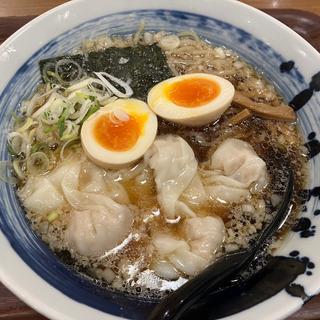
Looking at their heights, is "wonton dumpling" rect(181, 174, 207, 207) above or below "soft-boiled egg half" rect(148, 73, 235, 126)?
below

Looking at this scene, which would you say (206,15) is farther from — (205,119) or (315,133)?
(315,133)

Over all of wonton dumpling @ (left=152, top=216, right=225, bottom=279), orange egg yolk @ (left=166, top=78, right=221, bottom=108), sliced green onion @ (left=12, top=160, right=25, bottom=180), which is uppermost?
orange egg yolk @ (left=166, top=78, right=221, bottom=108)

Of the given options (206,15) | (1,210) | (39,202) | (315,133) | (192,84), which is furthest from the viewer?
(206,15)

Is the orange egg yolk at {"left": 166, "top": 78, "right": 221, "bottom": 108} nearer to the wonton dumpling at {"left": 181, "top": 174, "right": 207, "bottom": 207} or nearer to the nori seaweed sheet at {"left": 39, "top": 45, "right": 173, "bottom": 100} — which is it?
the nori seaweed sheet at {"left": 39, "top": 45, "right": 173, "bottom": 100}

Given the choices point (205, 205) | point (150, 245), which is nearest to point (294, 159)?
point (205, 205)

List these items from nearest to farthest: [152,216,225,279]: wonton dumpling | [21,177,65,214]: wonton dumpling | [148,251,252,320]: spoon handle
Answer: [148,251,252,320]: spoon handle
[152,216,225,279]: wonton dumpling
[21,177,65,214]: wonton dumpling

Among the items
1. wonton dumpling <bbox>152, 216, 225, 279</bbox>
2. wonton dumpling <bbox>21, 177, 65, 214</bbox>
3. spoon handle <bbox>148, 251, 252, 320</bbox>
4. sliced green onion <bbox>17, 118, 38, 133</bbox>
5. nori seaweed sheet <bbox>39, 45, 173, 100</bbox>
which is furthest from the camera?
nori seaweed sheet <bbox>39, 45, 173, 100</bbox>

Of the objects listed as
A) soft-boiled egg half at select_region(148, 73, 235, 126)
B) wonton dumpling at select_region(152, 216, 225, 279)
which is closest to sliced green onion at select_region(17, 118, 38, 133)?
soft-boiled egg half at select_region(148, 73, 235, 126)

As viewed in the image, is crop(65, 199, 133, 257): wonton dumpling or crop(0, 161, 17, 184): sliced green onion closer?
crop(65, 199, 133, 257): wonton dumpling

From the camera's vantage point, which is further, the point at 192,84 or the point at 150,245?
the point at 192,84
